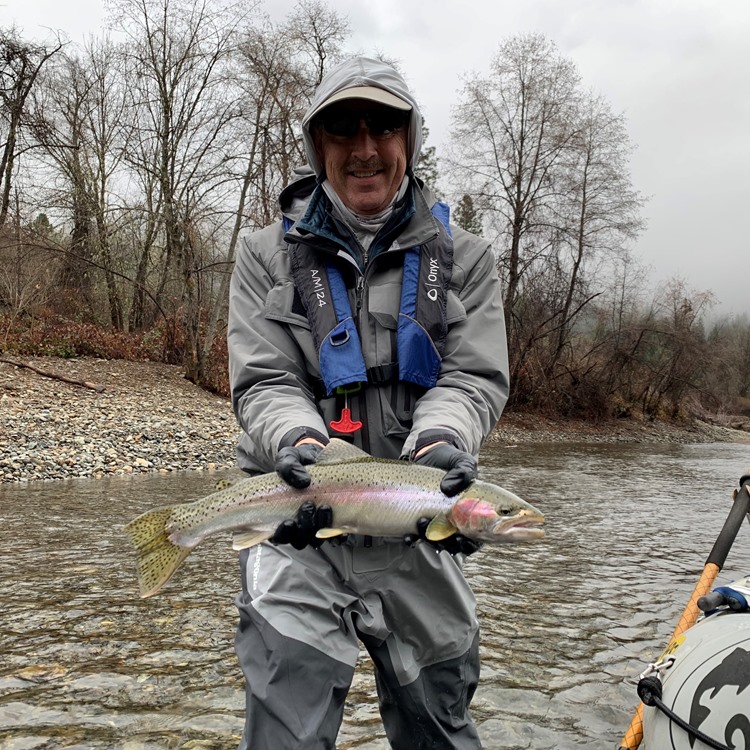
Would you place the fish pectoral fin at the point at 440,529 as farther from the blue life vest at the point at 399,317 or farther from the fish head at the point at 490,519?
the blue life vest at the point at 399,317

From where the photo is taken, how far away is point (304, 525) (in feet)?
9.16

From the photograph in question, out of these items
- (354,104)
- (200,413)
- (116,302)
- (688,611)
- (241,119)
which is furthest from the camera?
(116,302)

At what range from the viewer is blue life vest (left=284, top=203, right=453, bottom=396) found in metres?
3.07

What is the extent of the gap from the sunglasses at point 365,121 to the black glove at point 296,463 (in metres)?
1.51

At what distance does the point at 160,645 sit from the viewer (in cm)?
559

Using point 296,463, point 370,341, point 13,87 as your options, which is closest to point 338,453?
point 296,463

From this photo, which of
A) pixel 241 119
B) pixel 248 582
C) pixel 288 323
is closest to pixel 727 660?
pixel 248 582

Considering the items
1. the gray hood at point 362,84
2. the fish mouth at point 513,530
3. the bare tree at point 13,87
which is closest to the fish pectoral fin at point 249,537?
the fish mouth at point 513,530

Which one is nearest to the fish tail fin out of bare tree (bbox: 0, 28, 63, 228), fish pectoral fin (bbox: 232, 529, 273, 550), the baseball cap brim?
fish pectoral fin (bbox: 232, 529, 273, 550)

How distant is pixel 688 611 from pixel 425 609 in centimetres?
197

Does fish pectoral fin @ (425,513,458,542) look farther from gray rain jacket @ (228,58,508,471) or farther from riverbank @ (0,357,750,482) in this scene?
riverbank @ (0,357,750,482)

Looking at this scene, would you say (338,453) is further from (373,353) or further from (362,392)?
(373,353)

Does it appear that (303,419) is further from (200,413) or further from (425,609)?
(200,413)

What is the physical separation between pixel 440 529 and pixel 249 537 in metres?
0.79
